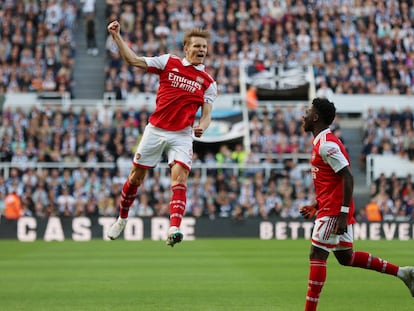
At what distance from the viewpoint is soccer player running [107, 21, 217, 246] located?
12.5 m

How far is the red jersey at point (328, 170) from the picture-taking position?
10258 mm

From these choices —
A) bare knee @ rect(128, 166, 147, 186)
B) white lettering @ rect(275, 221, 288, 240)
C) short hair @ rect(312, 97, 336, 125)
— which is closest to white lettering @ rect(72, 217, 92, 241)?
white lettering @ rect(275, 221, 288, 240)

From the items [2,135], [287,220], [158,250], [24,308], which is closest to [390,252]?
[158,250]

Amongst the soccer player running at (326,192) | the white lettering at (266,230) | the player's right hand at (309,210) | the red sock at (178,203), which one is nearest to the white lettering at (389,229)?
the white lettering at (266,230)

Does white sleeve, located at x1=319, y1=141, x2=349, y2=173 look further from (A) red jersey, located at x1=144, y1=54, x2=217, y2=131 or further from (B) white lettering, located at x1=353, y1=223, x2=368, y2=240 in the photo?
(B) white lettering, located at x1=353, y1=223, x2=368, y2=240

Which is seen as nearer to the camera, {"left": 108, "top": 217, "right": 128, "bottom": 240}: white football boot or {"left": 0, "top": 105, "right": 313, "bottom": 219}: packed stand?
{"left": 108, "top": 217, "right": 128, "bottom": 240}: white football boot

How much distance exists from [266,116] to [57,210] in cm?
783

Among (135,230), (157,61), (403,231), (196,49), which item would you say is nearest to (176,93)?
(157,61)

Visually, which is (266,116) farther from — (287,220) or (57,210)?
(57,210)

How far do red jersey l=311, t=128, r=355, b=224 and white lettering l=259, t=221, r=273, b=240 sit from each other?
17735 millimetres

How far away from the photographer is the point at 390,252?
2148 centimetres

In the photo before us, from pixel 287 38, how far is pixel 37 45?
8.67 m

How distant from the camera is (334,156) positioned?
10250 millimetres

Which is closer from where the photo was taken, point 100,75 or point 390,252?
point 390,252
